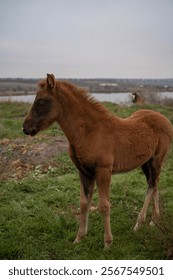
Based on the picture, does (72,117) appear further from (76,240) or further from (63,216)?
(63,216)

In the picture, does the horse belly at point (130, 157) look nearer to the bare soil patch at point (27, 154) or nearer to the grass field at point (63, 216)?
the grass field at point (63, 216)

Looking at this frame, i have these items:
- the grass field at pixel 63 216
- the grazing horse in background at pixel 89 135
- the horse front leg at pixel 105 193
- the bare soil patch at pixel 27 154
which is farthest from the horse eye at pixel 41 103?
the bare soil patch at pixel 27 154

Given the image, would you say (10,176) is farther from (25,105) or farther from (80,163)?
(25,105)

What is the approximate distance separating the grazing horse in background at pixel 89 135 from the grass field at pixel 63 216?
28cm

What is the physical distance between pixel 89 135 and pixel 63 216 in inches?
64.4

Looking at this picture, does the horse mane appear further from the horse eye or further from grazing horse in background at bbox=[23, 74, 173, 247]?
the horse eye

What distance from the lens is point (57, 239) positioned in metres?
4.49

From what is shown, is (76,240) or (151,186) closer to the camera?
(76,240)

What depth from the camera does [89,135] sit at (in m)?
4.02

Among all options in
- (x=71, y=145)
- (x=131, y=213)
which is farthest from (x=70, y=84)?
(x=131, y=213)

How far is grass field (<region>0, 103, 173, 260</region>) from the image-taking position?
4.09m

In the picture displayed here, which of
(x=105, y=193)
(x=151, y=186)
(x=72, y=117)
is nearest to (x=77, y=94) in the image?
(x=72, y=117)

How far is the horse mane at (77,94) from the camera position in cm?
398

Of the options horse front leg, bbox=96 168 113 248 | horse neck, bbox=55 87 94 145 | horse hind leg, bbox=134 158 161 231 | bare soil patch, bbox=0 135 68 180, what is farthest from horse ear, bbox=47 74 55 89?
bare soil patch, bbox=0 135 68 180
